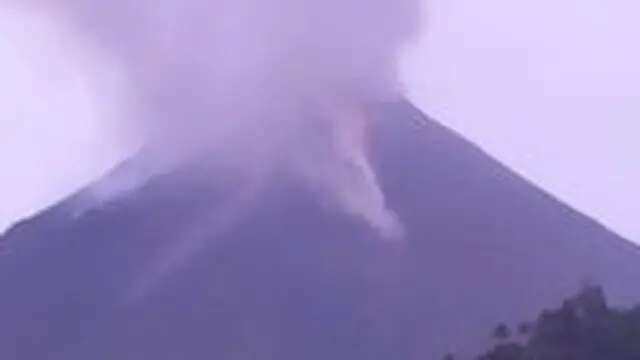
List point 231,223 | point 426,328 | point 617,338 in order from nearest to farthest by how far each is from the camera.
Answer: point 617,338 < point 426,328 < point 231,223

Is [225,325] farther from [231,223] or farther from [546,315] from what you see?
[546,315]

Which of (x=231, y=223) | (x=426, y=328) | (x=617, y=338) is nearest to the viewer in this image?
(x=617, y=338)

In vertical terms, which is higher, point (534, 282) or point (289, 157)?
point (289, 157)

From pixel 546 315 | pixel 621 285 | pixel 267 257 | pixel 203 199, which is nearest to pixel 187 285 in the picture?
pixel 267 257

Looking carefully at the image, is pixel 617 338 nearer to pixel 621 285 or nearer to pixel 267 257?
pixel 621 285

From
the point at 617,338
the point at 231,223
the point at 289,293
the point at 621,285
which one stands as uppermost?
the point at 231,223

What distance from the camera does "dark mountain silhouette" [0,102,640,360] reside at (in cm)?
6925

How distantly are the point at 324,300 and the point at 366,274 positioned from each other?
230 centimetres

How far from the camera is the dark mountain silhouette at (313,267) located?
227 ft

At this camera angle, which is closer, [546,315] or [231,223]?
[546,315]

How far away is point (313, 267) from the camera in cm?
7556

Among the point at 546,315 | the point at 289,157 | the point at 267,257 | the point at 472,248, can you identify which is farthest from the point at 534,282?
the point at 546,315

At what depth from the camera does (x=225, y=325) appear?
234 feet

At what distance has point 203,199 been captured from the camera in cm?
8319
